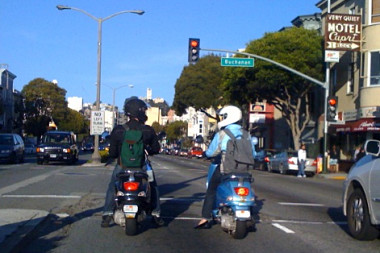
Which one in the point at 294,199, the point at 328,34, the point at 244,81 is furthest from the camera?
the point at 244,81

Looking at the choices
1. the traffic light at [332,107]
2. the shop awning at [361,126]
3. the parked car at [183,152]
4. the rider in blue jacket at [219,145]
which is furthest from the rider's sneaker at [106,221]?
the parked car at [183,152]

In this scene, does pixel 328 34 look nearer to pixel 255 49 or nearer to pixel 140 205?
pixel 255 49

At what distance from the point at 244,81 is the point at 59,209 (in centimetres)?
3071

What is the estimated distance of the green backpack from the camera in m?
8.74

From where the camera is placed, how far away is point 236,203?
8.23 meters

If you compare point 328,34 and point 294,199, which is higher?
point 328,34

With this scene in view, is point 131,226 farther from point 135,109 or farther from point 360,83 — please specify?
point 360,83

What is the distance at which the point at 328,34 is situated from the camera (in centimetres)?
3027

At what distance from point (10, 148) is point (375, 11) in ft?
70.5

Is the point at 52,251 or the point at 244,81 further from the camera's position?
the point at 244,81

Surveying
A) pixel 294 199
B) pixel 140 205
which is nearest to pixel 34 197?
pixel 140 205

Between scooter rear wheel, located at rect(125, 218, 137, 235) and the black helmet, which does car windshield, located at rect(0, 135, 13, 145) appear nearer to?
the black helmet

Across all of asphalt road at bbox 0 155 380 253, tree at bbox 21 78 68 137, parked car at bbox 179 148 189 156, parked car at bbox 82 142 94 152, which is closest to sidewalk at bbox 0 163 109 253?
asphalt road at bbox 0 155 380 253

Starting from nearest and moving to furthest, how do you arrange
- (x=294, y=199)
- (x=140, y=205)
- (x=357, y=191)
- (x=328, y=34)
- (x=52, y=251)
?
1. (x=52, y=251)
2. (x=140, y=205)
3. (x=357, y=191)
4. (x=294, y=199)
5. (x=328, y=34)
